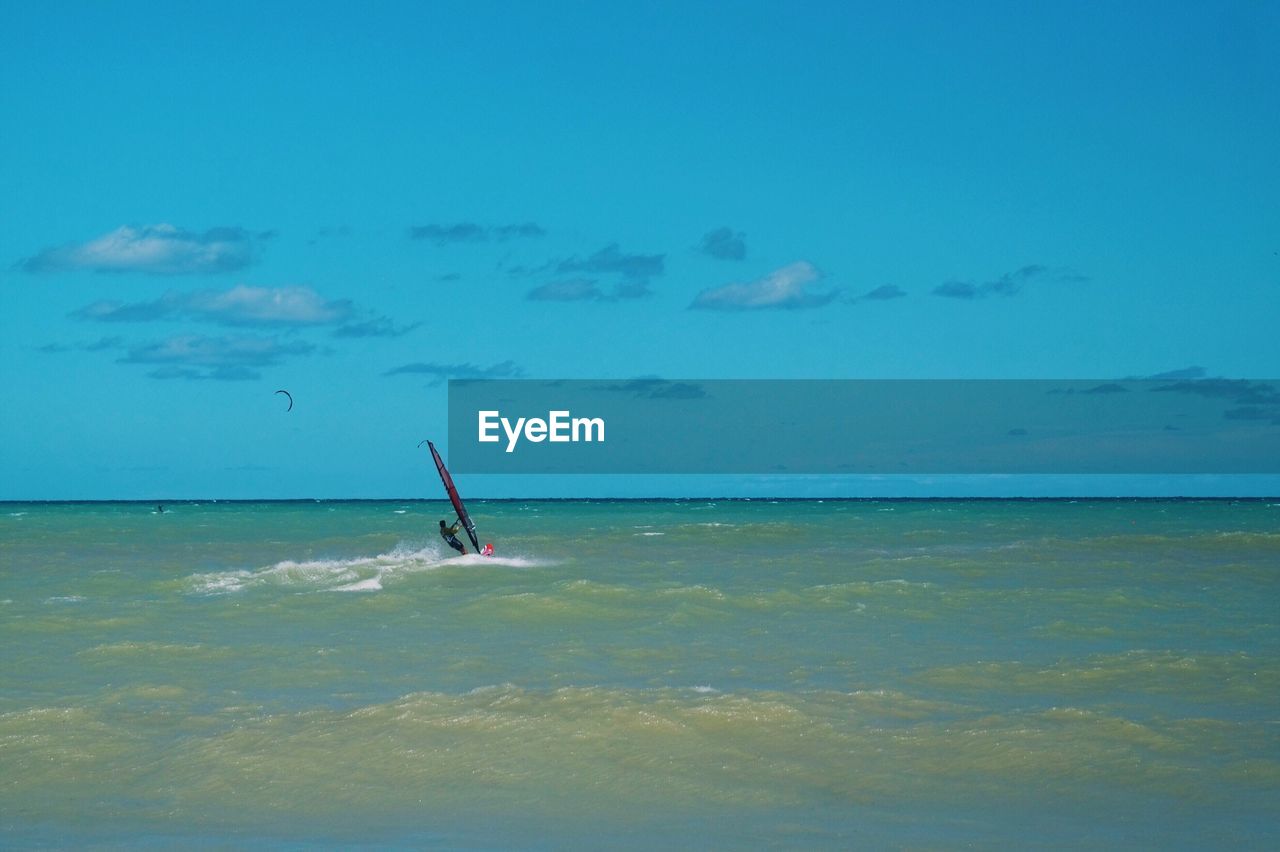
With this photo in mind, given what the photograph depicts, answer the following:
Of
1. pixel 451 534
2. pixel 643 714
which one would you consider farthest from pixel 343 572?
pixel 643 714

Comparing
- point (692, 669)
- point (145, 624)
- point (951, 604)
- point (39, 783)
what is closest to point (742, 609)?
point (951, 604)

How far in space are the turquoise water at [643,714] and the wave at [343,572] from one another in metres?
0.44

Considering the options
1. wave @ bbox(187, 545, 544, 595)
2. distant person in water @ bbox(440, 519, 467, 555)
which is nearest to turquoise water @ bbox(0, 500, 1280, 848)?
wave @ bbox(187, 545, 544, 595)

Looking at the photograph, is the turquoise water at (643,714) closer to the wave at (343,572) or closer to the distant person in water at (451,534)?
the wave at (343,572)

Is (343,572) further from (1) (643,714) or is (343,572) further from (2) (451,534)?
(1) (643,714)

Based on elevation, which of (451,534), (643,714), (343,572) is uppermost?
(451,534)

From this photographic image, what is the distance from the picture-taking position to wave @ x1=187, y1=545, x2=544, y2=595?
2809cm

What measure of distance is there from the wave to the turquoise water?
44cm

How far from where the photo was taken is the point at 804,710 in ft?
44.1

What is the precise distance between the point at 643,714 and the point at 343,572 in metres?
19.9

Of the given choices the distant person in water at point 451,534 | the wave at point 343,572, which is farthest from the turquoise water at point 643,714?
the distant person in water at point 451,534

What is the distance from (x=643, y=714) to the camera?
43.7 ft

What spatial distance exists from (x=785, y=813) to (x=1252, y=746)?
16.9ft

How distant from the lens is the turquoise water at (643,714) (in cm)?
995
